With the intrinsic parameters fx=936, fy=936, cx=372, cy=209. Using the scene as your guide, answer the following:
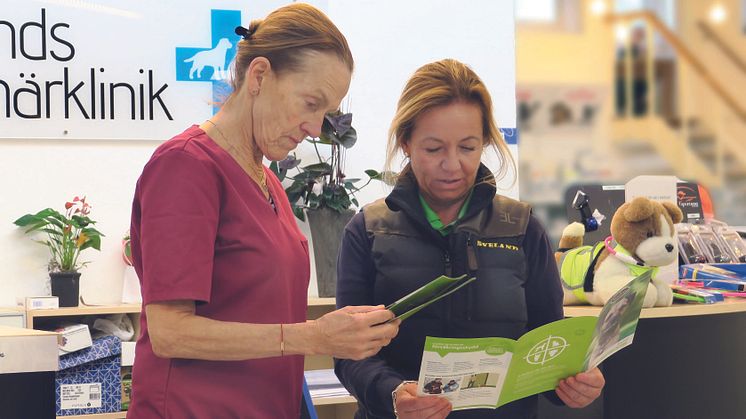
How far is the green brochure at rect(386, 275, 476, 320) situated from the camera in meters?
1.37

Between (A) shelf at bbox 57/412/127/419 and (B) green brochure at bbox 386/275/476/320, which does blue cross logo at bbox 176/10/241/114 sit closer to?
(A) shelf at bbox 57/412/127/419

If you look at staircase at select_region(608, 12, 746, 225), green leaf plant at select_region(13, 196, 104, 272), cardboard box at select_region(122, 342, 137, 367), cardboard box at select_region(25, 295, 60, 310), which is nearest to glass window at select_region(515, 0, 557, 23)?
staircase at select_region(608, 12, 746, 225)

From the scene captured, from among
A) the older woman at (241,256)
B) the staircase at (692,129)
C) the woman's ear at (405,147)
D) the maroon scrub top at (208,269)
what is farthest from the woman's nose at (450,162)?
the staircase at (692,129)

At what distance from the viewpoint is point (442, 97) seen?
1.77 meters

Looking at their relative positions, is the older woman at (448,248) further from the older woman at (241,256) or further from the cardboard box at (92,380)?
the cardboard box at (92,380)

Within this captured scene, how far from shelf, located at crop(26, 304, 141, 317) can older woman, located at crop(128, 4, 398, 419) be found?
2.16 m

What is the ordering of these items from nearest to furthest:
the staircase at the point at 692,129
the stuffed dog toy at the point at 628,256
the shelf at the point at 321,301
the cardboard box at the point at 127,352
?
the stuffed dog toy at the point at 628,256 < the cardboard box at the point at 127,352 < the shelf at the point at 321,301 < the staircase at the point at 692,129

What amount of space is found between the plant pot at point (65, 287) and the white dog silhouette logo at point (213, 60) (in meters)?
1.02

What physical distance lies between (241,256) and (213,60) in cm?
283

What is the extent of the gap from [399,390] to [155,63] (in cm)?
276

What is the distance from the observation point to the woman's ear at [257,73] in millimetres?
1482

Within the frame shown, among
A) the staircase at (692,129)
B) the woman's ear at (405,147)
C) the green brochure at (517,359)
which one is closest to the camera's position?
the green brochure at (517,359)

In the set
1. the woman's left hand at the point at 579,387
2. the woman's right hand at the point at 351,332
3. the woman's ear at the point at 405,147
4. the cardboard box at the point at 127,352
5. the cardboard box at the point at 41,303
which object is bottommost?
the cardboard box at the point at 127,352

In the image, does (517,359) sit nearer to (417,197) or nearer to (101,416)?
(417,197)
